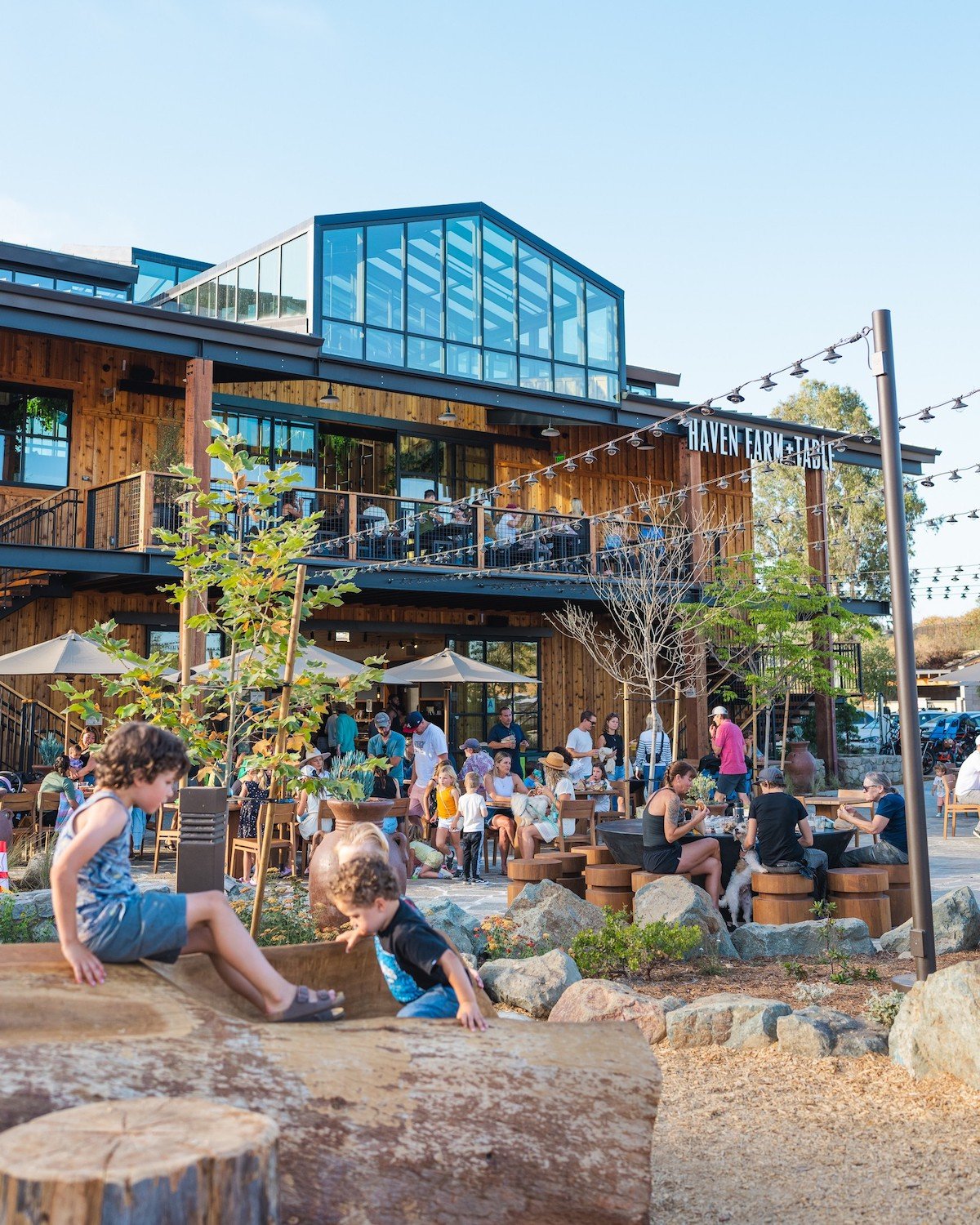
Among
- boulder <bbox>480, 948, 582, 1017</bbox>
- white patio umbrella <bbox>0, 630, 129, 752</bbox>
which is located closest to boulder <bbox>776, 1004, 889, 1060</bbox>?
boulder <bbox>480, 948, 582, 1017</bbox>

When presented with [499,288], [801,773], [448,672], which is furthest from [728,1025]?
[499,288]

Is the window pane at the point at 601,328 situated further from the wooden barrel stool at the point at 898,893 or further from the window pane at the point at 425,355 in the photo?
the wooden barrel stool at the point at 898,893

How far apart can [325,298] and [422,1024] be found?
50.6 ft

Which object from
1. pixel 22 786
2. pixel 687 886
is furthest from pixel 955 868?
pixel 22 786

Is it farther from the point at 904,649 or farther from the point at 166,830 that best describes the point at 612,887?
the point at 166,830

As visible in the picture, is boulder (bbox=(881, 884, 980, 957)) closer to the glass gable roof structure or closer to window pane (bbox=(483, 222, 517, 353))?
the glass gable roof structure

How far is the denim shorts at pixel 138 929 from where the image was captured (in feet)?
10.2

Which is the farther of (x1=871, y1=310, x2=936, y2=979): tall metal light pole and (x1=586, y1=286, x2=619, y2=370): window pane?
(x1=586, y1=286, x2=619, y2=370): window pane

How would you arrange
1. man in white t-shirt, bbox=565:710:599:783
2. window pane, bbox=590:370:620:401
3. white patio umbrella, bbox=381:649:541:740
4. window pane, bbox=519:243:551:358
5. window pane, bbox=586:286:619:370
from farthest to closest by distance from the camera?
window pane, bbox=586:286:619:370 → window pane, bbox=590:370:620:401 → window pane, bbox=519:243:551:358 → white patio umbrella, bbox=381:649:541:740 → man in white t-shirt, bbox=565:710:599:783

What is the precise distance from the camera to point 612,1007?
5.69 m

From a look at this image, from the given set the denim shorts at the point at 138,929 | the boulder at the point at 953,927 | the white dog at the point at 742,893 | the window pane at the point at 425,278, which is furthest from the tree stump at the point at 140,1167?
the window pane at the point at 425,278

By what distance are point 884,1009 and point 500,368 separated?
48.5 ft

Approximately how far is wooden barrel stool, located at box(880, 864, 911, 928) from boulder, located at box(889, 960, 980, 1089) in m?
3.67

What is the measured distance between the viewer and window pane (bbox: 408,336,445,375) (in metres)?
18.0
